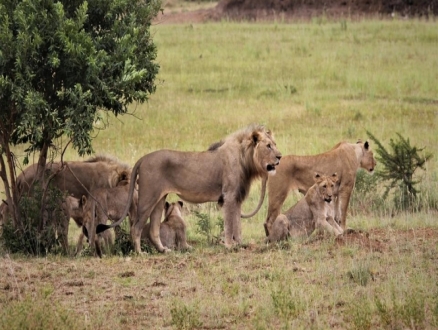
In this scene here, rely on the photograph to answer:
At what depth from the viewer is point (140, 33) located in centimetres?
1464

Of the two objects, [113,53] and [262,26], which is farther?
[262,26]

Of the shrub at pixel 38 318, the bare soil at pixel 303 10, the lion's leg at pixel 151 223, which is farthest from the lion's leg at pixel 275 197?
the bare soil at pixel 303 10

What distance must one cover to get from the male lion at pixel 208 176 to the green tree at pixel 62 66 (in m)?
0.88

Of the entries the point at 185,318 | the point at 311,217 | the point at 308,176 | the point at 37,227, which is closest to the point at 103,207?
the point at 37,227

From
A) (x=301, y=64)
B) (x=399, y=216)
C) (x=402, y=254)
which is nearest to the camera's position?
(x=402, y=254)

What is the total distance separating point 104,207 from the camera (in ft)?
47.0

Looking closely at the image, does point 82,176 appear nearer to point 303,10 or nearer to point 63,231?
point 63,231

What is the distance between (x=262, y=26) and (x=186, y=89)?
9.12 meters

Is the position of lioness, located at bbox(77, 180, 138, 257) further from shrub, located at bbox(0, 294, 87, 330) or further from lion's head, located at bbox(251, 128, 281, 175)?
shrub, located at bbox(0, 294, 87, 330)

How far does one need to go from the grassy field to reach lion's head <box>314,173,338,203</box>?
73 cm

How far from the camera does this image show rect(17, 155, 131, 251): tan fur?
15219 millimetres

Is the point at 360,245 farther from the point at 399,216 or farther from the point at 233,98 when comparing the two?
the point at 233,98

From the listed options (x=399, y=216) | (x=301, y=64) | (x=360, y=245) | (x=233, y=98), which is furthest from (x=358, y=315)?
(x=301, y=64)

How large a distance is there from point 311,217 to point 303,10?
2897 centimetres
